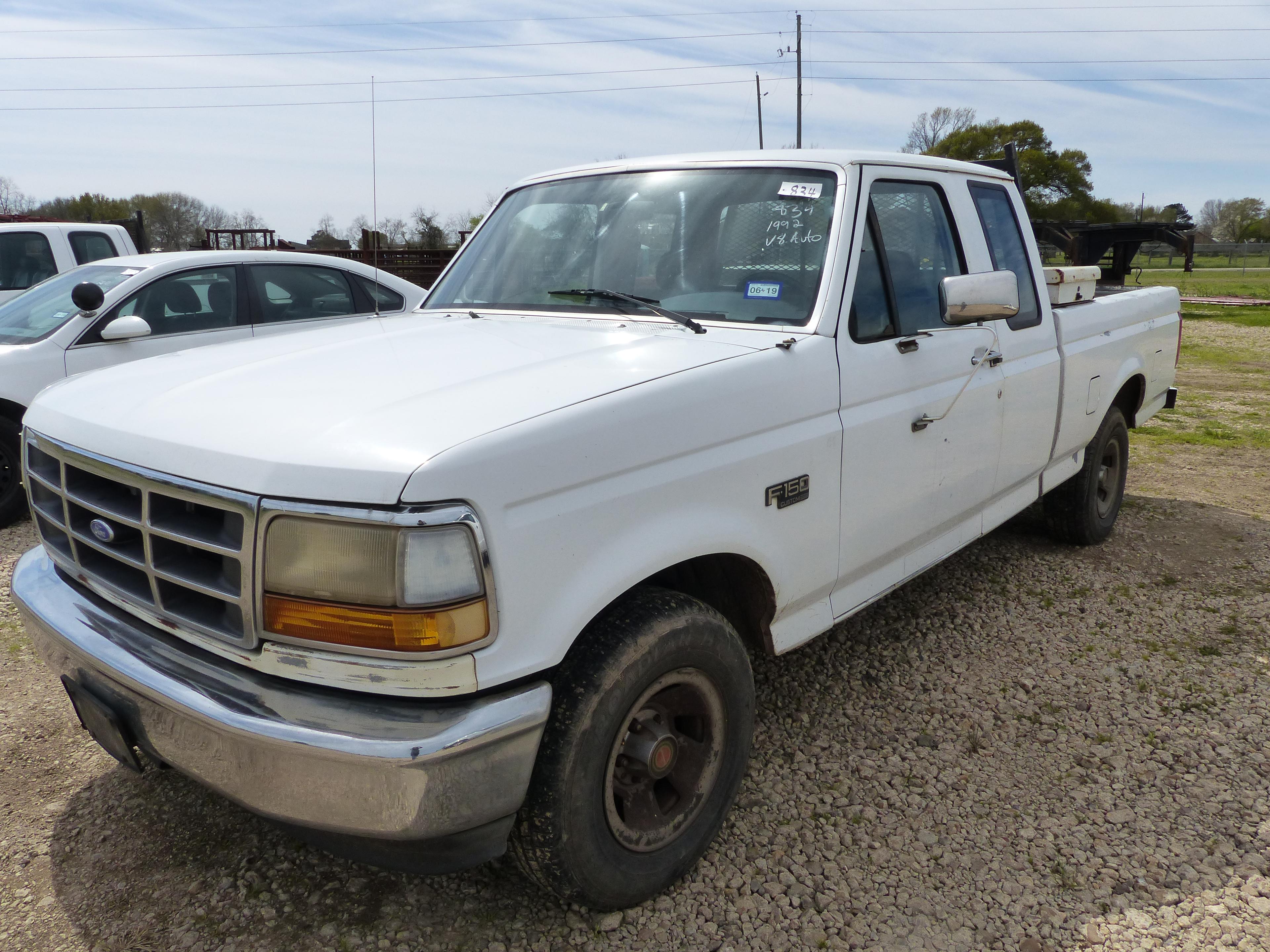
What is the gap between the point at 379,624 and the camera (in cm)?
190

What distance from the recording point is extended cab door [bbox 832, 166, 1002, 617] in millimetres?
2957

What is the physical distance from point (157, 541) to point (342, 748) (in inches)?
29.2

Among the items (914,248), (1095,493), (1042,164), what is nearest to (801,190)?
(914,248)

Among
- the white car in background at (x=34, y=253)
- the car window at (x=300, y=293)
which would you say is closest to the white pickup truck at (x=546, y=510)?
the car window at (x=300, y=293)

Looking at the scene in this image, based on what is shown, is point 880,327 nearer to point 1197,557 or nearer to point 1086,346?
point 1086,346

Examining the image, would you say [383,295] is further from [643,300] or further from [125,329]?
→ [643,300]

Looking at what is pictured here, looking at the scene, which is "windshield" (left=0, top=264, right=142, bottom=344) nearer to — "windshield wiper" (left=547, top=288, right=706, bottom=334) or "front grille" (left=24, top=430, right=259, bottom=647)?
"front grille" (left=24, top=430, right=259, bottom=647)

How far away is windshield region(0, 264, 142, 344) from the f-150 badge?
5400 mm

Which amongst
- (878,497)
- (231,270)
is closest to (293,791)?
(878,497)

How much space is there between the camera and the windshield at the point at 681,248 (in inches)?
117

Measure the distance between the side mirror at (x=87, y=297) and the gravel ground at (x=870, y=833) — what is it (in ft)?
8.59

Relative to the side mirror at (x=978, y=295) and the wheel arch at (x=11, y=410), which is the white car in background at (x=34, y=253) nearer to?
the wheel arch at (x=11, y=410)

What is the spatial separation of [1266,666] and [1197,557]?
56.3 inches

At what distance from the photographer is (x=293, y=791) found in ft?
6.35
